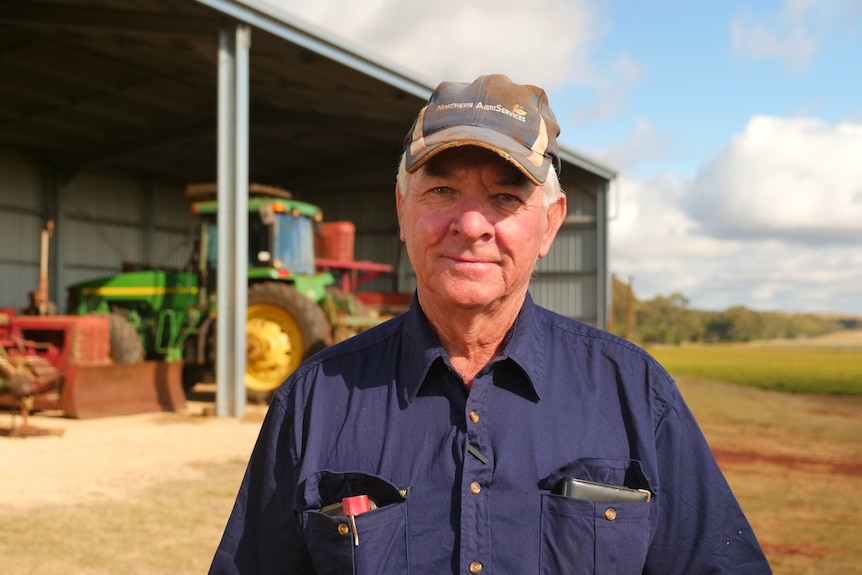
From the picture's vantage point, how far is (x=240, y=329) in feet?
31.1

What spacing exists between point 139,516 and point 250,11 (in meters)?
7.09

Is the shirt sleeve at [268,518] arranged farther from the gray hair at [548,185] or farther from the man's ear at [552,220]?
the man's ear at [552,220]

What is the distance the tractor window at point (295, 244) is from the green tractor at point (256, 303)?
1cm

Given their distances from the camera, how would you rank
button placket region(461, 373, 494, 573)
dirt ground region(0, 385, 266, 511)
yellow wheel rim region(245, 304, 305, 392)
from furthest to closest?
1. yellow wheel rim region(245, 304, 305, 392)
2. dirt ground region(0, 385, 266, 511)
3. button placket region(461, 373, 494, 573)

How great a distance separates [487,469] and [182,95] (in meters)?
15.4

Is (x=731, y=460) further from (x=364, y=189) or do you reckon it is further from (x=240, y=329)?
(x=364, y=189)

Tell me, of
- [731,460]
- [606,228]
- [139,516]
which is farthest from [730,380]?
[139,516]

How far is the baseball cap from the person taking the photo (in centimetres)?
153

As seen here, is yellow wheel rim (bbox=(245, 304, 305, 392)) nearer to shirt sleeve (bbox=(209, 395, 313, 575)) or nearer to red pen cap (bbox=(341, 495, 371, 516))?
shirt sleeve (bbox=(209, 395, 313, 575))

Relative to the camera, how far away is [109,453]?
6.85 m


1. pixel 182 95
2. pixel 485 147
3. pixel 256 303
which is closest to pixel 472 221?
pixel 485 147

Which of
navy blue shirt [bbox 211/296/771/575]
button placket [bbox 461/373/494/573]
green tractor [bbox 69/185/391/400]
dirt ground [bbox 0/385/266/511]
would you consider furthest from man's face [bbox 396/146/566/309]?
green tractor [bbox 69/185/391/400]

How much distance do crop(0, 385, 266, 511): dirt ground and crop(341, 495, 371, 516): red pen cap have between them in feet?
14.0

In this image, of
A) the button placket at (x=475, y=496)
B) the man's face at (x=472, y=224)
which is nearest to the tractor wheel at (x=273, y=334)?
the man's face at (x=472, y=224)
